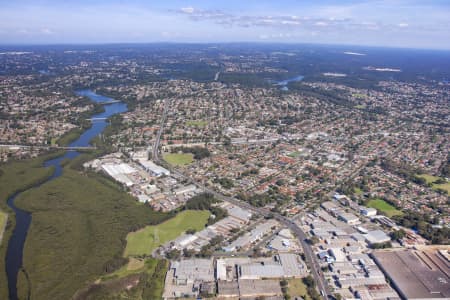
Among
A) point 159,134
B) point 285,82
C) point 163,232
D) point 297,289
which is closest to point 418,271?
point 297,289

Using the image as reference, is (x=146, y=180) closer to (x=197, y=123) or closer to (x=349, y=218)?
(x=349, y=218)

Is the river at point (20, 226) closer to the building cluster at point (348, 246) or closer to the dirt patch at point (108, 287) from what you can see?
the dirt patch at point (108, 287)

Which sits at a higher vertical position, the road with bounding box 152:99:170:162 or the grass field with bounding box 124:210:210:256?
the road with bounding box 152:99:170:162

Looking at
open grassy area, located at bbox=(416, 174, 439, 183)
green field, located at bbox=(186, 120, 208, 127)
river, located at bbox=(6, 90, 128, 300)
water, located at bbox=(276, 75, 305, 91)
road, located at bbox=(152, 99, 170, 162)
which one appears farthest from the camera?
water, located at bbox=(276, 75, 305, 91)

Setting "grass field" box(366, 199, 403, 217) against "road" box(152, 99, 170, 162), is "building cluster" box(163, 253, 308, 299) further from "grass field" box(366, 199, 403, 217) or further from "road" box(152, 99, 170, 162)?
"road" box(152, 99, 170, 162)

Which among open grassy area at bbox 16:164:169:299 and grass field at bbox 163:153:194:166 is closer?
open grassy area at bbox 16:164:169:299

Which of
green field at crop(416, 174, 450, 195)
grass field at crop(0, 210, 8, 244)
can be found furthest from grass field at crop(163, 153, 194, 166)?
green field at crop(416, 174, 450, 195)

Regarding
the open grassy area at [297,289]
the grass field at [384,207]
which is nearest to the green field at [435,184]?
the grass field at [384,207]
